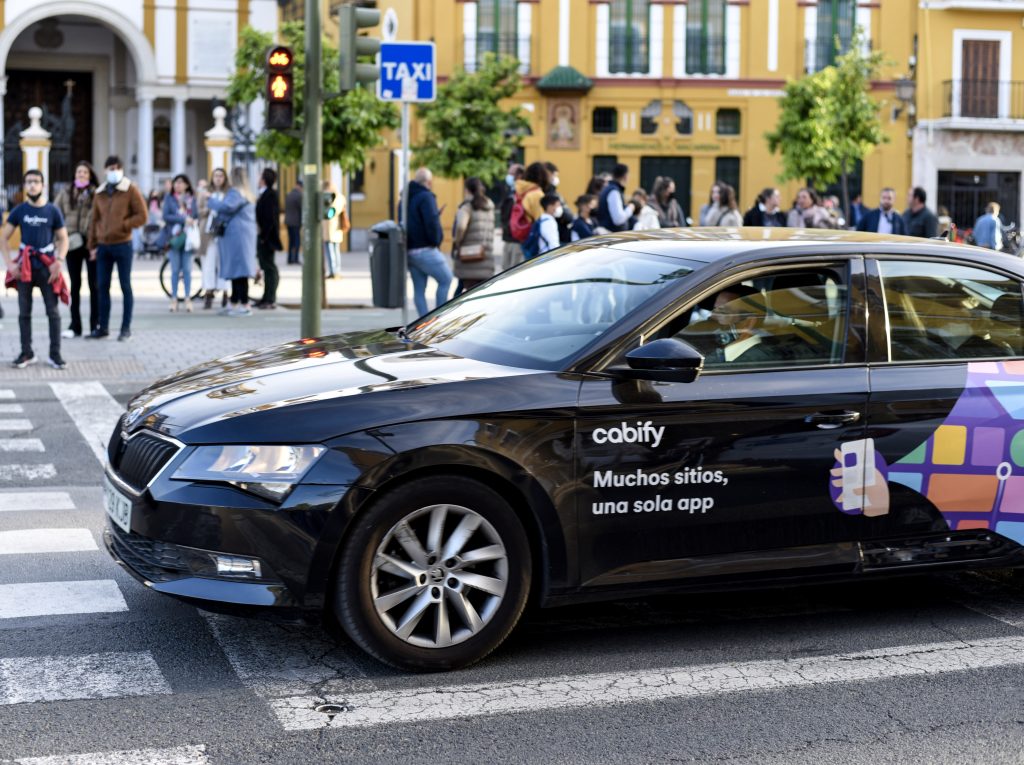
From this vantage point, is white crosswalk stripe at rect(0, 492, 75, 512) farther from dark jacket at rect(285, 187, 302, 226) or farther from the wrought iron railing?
the wrought iron railing

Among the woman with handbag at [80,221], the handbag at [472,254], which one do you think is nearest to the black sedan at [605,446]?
the handbag at [472,254]

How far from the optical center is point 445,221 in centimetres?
4478

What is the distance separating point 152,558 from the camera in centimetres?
548

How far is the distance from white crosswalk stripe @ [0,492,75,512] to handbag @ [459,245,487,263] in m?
8.10

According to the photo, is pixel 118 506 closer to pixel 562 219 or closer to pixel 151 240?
pixel 562 219

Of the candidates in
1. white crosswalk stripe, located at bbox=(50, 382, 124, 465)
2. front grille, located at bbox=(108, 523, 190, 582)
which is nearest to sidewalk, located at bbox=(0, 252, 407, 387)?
white crosswalk stripe, located at bbox=(50, 382, 124, 465)

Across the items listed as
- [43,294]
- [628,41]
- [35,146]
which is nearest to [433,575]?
[43,294]

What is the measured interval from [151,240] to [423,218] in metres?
20.6

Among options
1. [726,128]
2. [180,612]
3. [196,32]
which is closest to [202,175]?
[196,32]

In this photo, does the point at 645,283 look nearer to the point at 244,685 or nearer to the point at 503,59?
the point at 244,685

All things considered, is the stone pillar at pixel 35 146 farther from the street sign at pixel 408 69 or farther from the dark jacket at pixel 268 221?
the street sign at pixel 408 69

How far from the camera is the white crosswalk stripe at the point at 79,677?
5.20 metres

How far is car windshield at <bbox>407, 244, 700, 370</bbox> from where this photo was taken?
19.4 ft

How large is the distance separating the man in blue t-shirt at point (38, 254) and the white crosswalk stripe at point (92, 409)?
102 centimetres
